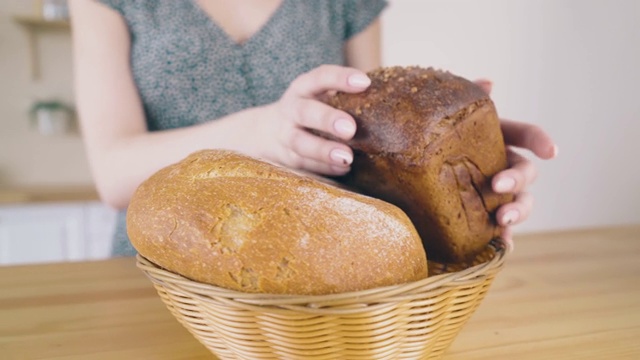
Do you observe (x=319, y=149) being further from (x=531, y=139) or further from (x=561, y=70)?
(x=561, y=70)

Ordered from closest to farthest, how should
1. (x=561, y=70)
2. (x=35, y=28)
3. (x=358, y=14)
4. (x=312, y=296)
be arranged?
(x=312, y=296), (x=358, y=14), (x=561, y=70), (x=35, y=28)

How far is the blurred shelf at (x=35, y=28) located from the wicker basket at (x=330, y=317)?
1998mm

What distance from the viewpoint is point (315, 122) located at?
49 centimetres

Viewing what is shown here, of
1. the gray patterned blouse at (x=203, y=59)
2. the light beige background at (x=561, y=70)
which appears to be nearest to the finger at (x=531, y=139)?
the gray patterned blouse at (x=203, y=59)

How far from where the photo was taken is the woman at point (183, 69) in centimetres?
76

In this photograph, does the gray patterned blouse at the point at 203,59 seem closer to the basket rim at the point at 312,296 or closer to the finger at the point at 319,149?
the finger at the point at 319,149

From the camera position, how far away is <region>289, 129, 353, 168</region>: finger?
18.8 inches

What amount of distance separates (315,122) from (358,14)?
76cm

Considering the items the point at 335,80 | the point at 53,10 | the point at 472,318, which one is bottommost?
the point at 472,318

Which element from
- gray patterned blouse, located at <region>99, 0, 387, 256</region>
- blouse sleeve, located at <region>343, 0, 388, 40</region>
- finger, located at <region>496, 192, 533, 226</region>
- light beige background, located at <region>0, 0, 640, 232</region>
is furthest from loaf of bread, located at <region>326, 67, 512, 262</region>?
light beige background, located at <region>0, 0, 640, 232</region>

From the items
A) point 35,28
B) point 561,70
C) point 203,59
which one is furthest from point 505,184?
point 35,28

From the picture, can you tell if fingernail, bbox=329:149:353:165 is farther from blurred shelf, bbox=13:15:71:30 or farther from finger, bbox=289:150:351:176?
blurred shelf, bbox=13:15:71:30

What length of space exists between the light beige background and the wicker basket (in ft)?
5.55

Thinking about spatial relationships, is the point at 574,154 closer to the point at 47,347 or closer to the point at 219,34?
the point at 219,34
